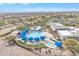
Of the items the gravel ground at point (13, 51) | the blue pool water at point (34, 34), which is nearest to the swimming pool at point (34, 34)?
the blue pool water at point (34, 34)

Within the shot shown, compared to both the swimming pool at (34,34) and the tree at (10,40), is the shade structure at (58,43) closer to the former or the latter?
the swimming pool at (34,34)

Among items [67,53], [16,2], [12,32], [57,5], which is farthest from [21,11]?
[67,53]

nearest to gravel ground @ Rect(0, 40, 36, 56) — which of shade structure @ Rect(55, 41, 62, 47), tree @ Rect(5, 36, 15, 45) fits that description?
tree @ Rect(5, 36, 15, 45)

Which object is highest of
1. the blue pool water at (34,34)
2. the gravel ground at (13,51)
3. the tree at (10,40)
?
the blue pool water at (34,34)

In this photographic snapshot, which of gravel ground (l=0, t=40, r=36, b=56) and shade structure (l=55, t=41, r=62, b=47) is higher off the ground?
shade structure (l=55, t=41, r=62, b=47)

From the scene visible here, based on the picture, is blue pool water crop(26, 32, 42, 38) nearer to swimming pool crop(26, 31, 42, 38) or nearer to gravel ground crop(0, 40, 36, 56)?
swimming pool crop(26, 31, 42, 38)

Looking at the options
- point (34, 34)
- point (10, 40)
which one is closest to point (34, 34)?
point (34, 34)

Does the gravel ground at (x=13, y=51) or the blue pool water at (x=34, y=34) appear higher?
the blue pool water at (x=34, y=34)

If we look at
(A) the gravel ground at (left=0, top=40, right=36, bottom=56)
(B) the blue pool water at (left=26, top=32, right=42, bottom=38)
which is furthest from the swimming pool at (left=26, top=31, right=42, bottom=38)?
(A) the gravel ground at (left=0, top=40, right=36, bottom=56)

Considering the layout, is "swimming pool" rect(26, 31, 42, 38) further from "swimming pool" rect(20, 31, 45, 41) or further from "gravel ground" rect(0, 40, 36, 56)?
"gravel ground" rect(0, 40, 36, 56)

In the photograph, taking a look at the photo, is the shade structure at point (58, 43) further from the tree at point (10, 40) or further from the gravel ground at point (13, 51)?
the tree at point (10, 40)

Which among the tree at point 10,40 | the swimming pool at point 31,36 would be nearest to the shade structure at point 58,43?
the swimming pool at point 31,36

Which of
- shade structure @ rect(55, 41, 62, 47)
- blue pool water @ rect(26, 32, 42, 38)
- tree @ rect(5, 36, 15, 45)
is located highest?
blue pool water @ rect(26, 32, 42, 38)
